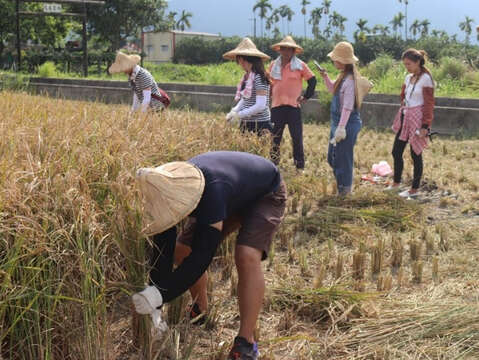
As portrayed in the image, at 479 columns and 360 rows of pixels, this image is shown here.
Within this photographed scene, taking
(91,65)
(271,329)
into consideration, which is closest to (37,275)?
(271,329)

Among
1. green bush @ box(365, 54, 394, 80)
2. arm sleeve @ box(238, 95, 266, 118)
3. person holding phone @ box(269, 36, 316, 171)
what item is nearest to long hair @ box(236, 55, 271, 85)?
arm sleeve @ box(238, 95, 266, 118)

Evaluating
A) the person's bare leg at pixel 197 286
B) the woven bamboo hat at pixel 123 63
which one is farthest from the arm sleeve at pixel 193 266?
the woven bamboo hat at pixel 123 63

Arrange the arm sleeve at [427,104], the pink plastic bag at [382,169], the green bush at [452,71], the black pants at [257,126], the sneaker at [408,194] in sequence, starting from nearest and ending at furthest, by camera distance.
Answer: the black pants at [257,126] → the arm sleeve at [427,104] → the sneaker at [408,194] → the pink plastic bag at [382,169] → the green bush at [452,71]

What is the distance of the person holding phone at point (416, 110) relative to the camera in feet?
17.8

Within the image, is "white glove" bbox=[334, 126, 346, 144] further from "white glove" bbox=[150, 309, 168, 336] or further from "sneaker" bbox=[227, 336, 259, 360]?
"white glove" bbox=[150, 309, 168, 336]

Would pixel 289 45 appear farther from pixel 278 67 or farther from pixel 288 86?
pixel 288 86

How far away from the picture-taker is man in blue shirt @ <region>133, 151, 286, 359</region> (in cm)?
231

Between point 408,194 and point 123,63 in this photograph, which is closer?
point 123,63

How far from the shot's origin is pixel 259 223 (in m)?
2.65

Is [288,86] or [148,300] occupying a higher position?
[288,86]

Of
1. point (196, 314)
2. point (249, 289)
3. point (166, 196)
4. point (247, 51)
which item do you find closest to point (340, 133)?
point (247, 51)

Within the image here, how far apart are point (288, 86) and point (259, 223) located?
371 cm

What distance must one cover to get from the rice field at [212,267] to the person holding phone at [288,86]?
4.39 feet

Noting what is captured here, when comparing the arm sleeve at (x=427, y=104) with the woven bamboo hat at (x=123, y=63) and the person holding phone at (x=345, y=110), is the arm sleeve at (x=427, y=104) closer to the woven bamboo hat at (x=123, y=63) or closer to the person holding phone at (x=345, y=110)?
the person holding phone at (x=345, y=110)
